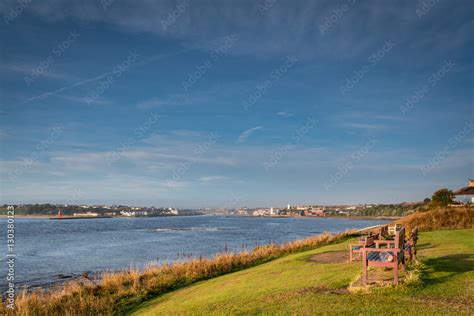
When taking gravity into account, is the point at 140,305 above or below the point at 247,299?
below

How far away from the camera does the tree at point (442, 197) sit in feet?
144

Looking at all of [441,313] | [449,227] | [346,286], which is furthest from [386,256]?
[449,227]

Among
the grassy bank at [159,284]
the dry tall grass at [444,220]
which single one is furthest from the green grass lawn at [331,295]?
the dry tall grass at [444,220]

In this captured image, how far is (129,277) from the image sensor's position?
18.1 m

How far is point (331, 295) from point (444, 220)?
25.0 meters

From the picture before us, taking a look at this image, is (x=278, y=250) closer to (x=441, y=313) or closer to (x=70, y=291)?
(x=70, y=291)

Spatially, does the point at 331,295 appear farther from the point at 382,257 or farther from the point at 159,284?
the point at 159,284

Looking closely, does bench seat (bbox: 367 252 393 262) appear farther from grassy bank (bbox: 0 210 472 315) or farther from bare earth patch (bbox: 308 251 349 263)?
bare earth patch (bbox: 308 251 349 263)

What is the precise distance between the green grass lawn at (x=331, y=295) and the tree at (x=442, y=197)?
33.3m

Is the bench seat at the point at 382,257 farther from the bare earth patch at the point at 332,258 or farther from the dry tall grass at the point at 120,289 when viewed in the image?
the dry tall grass at the point at 120,289

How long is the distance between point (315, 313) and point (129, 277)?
1218 cm

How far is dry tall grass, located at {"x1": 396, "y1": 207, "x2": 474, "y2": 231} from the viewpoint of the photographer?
93.1 feet

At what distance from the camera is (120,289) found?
16000 millimetres

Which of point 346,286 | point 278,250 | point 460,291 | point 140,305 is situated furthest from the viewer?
point 278,250
